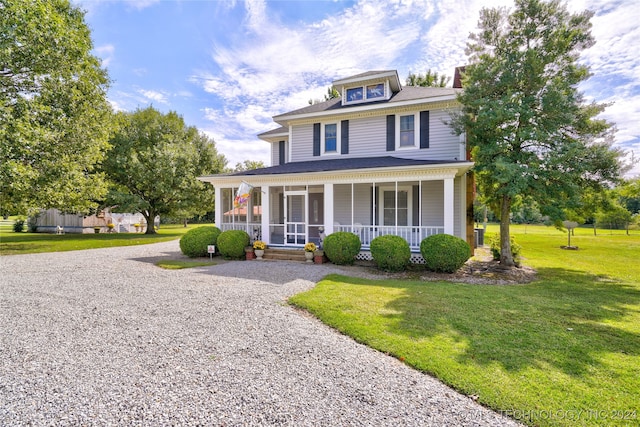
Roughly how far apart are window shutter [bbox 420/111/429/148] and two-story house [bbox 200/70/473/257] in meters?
0.04

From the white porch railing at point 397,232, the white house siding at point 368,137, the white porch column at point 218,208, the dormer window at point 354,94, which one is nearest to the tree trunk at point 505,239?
the white porch railing at point 397,232

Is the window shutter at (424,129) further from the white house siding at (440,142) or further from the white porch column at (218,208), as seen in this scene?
the white porch column at (218,208)

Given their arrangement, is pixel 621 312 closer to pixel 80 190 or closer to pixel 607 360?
pixel 607 360

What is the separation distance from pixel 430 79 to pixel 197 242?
24.9 meters

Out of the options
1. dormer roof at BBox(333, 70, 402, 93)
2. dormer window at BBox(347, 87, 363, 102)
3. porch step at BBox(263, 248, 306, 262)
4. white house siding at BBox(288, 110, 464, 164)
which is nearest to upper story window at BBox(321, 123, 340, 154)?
white house siding at BBox(288, 110, 464, 164)

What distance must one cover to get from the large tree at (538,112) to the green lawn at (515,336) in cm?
360

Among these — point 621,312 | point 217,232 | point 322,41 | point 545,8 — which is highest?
point 322,41

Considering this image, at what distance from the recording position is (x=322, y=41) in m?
14.3

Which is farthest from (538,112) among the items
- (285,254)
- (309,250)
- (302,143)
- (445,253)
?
(285,254)

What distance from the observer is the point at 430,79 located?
2714 centimetres

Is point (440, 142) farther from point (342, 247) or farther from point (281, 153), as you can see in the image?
point (281, 153)

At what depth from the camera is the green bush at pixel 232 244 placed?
1260cm

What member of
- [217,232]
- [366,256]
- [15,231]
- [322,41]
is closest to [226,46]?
[322,41]

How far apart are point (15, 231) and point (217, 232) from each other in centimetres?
2962
